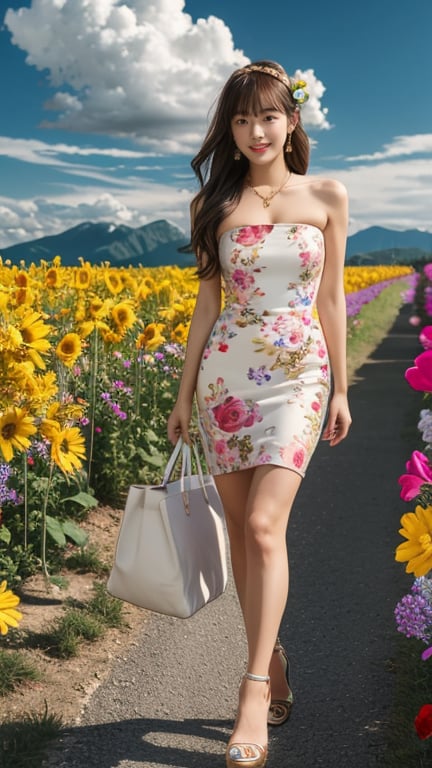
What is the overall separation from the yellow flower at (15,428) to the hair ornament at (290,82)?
118 centimetres

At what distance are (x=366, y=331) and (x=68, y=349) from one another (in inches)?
482

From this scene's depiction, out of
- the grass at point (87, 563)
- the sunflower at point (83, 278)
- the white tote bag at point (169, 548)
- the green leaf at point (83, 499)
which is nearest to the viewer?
the white tote bag at point (169, 548)

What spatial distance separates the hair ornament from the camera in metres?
2.50

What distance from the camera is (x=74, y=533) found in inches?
154

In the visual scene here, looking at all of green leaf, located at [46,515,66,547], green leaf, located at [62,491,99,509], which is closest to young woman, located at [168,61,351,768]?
green leaf, located at [46,515,66,547]

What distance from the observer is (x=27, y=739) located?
2.54m

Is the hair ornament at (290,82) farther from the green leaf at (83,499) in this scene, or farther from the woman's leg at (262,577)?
the green leaf at (83,499)

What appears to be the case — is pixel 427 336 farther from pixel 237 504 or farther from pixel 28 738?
pixel 28 738

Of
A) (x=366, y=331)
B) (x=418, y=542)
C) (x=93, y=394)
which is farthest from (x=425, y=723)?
(x=366, y=331)

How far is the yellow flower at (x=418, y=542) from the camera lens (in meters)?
1.69

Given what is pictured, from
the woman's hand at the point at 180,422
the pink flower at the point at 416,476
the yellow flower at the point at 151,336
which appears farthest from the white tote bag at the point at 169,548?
the yellow flower at the point at 151,336

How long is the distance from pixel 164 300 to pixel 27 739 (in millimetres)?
4543

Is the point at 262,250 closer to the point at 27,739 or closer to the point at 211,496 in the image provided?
the point at 211,496

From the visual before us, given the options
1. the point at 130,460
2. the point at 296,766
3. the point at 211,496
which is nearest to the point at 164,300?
the point at 130,460
